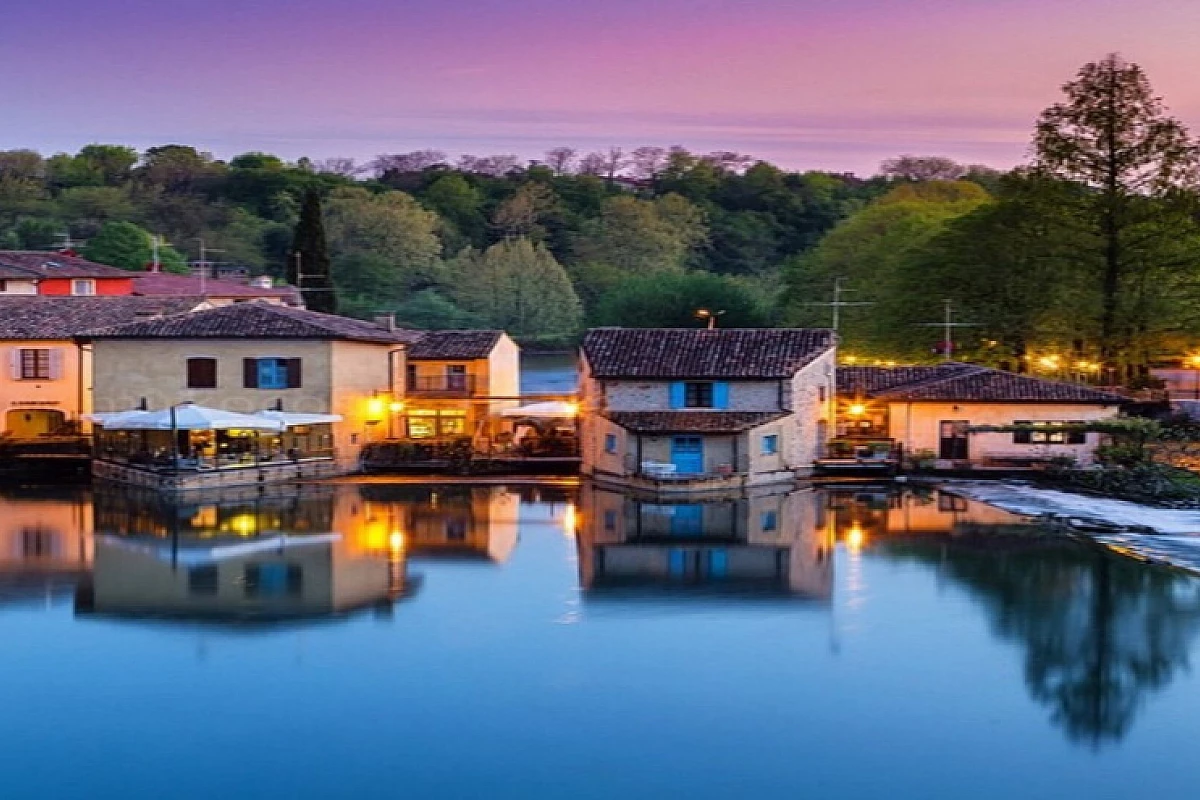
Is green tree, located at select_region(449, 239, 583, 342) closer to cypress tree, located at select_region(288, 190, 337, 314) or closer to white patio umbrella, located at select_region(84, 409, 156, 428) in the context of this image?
cypress tree, located at select_region(288, 190, 337, 314)

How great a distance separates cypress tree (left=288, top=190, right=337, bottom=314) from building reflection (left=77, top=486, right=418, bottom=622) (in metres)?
23.1

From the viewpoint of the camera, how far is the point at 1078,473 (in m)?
32.0

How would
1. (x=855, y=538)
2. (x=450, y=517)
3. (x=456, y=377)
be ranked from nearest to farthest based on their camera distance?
(x=855, y=538), (x=450, y=517), (x=456, y=377)

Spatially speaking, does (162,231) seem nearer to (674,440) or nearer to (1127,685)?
(674,440)

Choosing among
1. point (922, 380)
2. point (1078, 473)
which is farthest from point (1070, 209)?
point (1078, 473)

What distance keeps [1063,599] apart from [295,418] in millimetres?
18789

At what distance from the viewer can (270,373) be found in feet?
114

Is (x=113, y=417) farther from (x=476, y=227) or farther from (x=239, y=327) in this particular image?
(x=476, y=227)

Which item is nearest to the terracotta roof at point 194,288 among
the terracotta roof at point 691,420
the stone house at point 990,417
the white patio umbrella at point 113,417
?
the white patio umbrella at point 113,417

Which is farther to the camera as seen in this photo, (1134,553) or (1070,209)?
(1070,209)

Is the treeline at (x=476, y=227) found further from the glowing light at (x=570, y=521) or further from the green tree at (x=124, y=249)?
the glowing light at (x=570, y=521)

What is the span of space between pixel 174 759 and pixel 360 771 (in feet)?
5.68

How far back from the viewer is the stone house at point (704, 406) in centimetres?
3170

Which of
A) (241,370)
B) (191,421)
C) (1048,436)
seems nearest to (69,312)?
(241,370)
